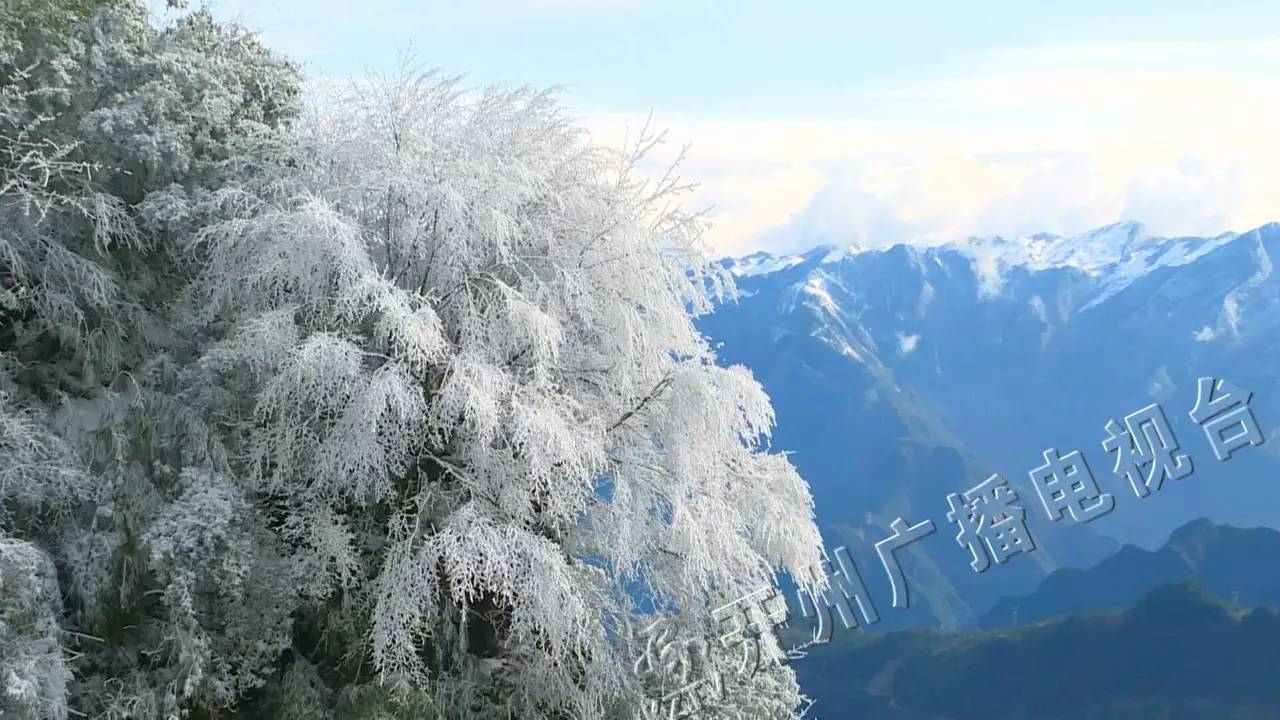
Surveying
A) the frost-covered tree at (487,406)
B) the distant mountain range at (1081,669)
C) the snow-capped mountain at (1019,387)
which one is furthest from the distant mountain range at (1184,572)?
the frost-covered tree at (487,406)

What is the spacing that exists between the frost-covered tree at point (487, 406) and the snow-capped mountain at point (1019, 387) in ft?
384

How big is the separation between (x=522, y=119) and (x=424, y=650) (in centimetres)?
628

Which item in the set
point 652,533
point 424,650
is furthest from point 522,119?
point 424,650

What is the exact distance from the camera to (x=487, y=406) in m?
10.7

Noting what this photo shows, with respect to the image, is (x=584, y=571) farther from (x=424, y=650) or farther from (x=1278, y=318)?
(x=1278, y=318)

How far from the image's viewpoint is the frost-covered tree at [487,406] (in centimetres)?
1095

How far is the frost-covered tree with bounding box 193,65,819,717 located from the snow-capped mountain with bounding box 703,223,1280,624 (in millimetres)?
117085

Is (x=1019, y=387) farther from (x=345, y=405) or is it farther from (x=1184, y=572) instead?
(x=345, y=405)

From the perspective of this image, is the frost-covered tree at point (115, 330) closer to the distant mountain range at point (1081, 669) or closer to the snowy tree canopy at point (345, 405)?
the snowy tree canopy at point (345, 405)

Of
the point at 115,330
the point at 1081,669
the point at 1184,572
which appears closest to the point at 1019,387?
the point at 1184,572

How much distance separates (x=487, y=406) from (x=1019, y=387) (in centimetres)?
17531

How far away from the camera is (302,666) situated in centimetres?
1090

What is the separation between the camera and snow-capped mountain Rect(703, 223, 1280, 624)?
137625mm

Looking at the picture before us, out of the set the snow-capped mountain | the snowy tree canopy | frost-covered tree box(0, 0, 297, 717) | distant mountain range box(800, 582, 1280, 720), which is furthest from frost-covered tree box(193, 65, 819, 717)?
the snow-capped mountain
